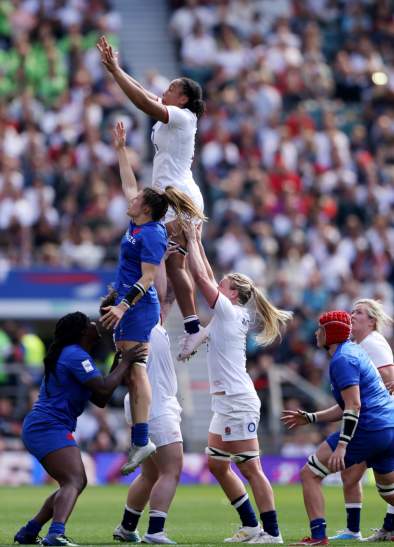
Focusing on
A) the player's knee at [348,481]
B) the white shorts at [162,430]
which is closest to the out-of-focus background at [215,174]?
the player's knee at [348,481]

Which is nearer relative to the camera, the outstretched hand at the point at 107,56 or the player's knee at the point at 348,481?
the outstretched hand at the point at 107,56

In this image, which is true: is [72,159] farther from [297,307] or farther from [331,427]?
[331,427]

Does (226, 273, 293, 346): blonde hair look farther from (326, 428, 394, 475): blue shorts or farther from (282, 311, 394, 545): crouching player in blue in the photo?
(326, 428, 394, 475): blue shorts

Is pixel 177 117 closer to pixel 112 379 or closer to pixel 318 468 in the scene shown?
pixel 112 379

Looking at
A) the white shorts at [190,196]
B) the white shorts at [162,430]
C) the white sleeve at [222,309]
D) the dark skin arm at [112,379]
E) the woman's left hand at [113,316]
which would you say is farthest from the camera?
the white shorts at [190,196]

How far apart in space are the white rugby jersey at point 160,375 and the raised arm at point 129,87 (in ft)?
6.13

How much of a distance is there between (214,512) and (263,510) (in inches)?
203

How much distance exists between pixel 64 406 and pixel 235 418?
5.06 feet

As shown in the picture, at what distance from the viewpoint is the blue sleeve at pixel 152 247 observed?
457 inches

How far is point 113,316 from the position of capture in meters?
11.3

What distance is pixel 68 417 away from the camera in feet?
37.8

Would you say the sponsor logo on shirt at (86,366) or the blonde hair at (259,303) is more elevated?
the blonde hair at (259,303)

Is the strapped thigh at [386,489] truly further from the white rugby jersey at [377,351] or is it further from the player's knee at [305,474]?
the white rugby jersey at [377,351]

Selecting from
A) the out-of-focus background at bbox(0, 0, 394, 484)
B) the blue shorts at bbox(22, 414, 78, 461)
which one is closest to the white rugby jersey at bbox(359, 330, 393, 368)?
the blue shorts at bbox(22, 414, 78, 461)
